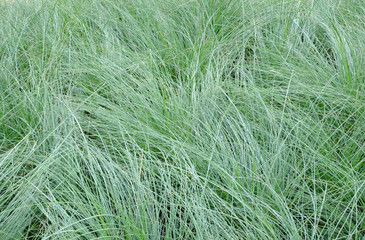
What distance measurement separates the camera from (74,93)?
2072 millimetres

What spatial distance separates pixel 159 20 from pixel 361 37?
1.11 m

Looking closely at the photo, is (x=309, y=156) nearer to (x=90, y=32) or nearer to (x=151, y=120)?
(x=151, y=120)

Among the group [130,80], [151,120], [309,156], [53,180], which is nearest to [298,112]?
[309,156]

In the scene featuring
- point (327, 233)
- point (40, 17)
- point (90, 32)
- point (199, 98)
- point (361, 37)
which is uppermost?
point (40, 17)

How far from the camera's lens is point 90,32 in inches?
96.6

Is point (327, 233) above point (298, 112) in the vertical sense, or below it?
below

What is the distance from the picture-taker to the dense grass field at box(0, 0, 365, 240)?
135cm

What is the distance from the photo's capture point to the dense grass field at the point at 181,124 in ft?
4.44

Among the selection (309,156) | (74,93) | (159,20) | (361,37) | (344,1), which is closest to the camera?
→ (309,156)

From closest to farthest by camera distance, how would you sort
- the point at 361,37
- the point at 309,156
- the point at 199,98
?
the point at 309,156 < the point at 199,98 < the point at 361,37

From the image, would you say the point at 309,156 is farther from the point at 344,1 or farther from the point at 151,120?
the point at 344,1

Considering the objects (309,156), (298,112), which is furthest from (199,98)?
(309,156)

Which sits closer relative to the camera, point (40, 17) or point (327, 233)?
point (327, 233)

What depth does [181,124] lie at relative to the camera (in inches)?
67.1
